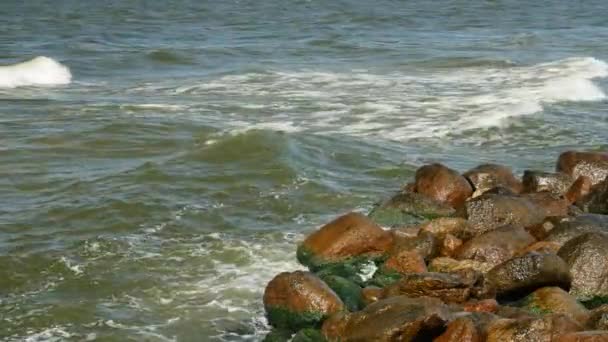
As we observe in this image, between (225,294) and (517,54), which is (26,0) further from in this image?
(225,294)

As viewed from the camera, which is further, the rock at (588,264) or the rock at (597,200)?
the rock at (597,200)

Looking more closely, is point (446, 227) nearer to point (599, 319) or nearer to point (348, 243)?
point (348, 243)

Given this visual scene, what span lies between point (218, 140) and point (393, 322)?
11.7m

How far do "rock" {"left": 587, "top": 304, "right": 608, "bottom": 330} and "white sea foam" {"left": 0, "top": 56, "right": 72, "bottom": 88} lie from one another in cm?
2209

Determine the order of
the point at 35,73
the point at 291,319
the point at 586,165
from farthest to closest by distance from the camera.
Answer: the point at 35,73
the point at 586,165
the point at 291,319

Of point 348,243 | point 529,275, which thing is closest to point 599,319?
point 529,275

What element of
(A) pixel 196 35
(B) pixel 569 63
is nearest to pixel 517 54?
(B) pixel 569 63

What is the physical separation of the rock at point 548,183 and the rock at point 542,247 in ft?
9.81

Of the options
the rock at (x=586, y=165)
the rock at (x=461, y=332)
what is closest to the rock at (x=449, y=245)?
the rock at (x=461, y=332)

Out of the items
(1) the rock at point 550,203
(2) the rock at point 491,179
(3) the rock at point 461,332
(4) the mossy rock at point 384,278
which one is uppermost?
(3) the rock at point 461,332

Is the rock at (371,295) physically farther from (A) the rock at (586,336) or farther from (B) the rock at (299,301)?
(A) the rock at (586,336)

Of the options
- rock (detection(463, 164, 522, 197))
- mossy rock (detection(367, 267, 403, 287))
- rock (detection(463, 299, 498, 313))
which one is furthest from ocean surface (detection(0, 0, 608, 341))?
rock (detection(463, 299, 498, 313))

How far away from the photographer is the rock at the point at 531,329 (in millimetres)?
10023

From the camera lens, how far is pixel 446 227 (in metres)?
13.9
